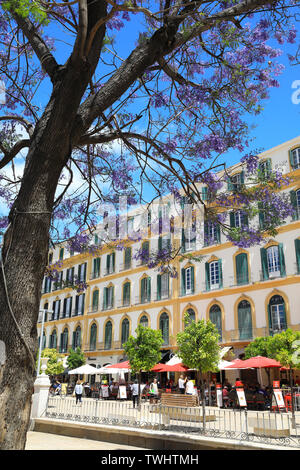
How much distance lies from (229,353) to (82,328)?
16572 millimetres

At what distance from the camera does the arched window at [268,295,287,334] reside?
22.7 meters

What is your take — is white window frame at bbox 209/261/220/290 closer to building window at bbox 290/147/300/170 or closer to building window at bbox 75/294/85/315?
building window at bbox 290/147/300/170

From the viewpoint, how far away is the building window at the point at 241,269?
82.3 feet

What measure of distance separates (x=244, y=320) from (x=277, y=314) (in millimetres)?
2114

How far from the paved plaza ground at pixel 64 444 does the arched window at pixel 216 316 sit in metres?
15.4

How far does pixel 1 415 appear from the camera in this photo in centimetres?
358

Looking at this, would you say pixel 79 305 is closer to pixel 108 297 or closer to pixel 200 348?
pixel 108 297

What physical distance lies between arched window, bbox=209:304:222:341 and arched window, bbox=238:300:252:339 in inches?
54.9

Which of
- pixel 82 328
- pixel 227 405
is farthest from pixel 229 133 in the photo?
pixel 82 328

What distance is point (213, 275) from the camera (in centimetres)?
2694

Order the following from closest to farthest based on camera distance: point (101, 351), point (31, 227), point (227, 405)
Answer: point (31, 227) → point (227, 405) → point (101, 351)

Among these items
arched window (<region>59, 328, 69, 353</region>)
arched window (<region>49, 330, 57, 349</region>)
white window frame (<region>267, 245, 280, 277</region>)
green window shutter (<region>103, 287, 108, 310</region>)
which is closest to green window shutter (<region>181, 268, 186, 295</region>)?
white window frame (<region>267, 245, 280, 277</region>)

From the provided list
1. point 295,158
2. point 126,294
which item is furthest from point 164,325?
point 295,158
